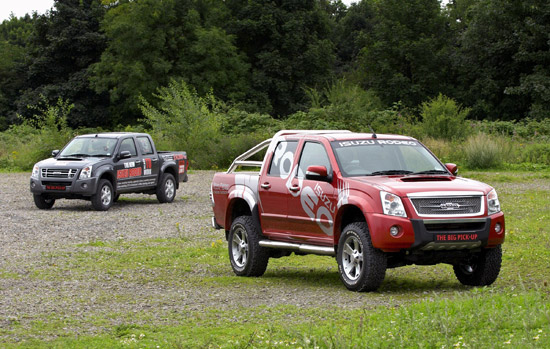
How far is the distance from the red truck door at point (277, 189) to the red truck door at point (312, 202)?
0.49ft

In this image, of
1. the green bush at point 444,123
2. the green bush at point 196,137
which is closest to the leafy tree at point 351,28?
the green bush at point 444,123

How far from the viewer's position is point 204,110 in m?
39.3

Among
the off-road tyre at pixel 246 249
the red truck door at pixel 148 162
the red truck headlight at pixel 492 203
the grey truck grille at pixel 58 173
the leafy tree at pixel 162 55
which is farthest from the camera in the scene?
the leafy tree at pixel 162 55

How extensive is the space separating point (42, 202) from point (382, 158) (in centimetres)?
1355

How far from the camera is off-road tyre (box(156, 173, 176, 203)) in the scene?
24094 mm

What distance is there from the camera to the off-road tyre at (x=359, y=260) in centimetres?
998

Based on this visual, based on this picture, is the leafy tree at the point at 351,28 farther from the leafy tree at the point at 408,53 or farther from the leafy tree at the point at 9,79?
the leafy tree at the point at 9,79

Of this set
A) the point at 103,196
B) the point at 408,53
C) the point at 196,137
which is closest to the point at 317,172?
the point at 103,196

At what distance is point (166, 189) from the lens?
79.8 feet

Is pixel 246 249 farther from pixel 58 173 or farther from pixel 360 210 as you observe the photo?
pixel 58 173

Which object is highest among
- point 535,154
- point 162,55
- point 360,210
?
point 162,55

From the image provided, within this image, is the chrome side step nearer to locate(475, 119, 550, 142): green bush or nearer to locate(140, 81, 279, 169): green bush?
locate(140, 81, 279, 169): green bush

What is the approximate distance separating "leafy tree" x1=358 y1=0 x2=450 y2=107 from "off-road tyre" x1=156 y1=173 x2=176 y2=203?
151 ft

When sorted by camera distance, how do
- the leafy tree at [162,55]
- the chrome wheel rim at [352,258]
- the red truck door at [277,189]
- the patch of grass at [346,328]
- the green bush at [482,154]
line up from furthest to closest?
the leafy tree at [162,55] → the green bush at [482,154] → the red truck door at [277,189] → the chrome wheel rim at [352,258] → the patch of grass at [346,328]
